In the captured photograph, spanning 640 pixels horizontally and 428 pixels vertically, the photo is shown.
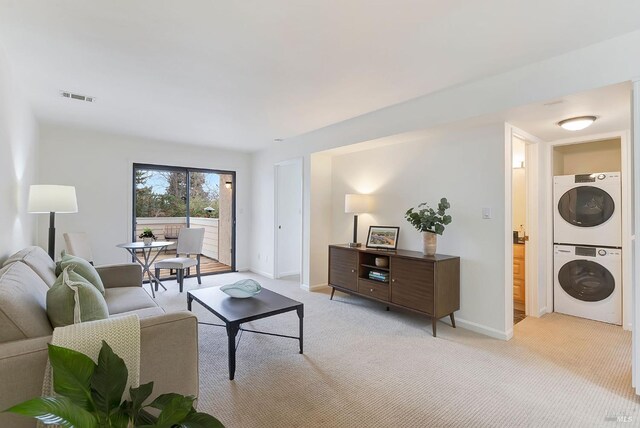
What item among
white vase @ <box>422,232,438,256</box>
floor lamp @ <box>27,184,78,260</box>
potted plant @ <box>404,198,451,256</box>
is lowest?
white vase @ <box>422,232,438,256</box>

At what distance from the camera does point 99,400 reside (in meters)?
1.10

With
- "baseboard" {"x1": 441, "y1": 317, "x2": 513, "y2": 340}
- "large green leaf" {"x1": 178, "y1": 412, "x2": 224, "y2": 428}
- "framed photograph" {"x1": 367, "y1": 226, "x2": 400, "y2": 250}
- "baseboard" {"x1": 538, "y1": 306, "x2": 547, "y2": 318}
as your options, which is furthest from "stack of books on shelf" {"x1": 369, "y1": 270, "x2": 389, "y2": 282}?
"large green leaf" {"x1": 178, "y1": 412, "x2": 224, "y2": 428}

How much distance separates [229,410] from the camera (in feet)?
6.31

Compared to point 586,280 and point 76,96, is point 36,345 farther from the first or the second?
point 586,280

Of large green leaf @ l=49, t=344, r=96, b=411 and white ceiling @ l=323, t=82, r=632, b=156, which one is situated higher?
white ceiling @ l=323, t=82, r=632, b=156

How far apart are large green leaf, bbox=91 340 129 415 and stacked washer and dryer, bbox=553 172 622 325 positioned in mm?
4431

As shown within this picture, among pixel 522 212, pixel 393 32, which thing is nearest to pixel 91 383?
pixel 393 32

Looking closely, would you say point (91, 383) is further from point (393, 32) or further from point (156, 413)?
point (393, 32)

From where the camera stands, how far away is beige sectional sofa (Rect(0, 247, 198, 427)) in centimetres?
117

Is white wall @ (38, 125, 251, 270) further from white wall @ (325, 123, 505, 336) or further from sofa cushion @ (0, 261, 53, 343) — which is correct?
white wall @ (325, 123, 505, 336)

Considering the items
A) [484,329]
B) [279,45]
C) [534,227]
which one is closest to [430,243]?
[484,329]

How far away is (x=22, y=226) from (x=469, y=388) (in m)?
4.28

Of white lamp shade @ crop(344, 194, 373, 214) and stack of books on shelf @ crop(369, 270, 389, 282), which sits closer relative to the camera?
stack of books on shelf @ crop(369, 270, 389, 282)

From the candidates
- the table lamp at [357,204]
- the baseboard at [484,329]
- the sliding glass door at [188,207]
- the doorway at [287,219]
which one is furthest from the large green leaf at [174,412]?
the doorway at [287,219]
